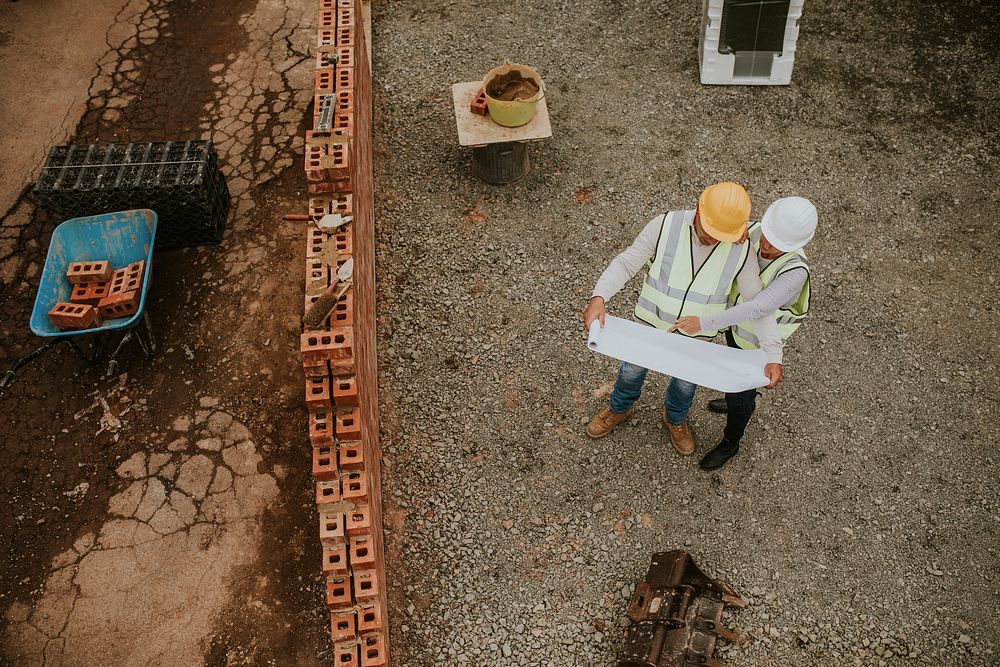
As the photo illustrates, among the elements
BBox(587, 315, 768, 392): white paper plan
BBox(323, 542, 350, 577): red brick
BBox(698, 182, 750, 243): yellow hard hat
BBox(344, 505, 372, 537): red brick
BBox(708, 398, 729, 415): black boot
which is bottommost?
BBox(708, 398, 729, 415): black boot

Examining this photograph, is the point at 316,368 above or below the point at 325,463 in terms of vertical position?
above

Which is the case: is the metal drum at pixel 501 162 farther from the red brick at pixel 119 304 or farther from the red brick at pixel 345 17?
the red brick at pixel 119 304

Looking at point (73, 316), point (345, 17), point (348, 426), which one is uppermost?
point (345, 17)

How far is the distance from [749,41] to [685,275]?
4.40 meters

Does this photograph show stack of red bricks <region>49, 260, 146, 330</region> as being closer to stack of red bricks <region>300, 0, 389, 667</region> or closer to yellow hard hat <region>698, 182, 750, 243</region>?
stack of red bricks <region>300, 0, 389, 667</region>

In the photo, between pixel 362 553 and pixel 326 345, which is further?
pixel 326 345

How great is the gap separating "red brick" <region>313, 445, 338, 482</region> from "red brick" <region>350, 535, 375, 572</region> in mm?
376

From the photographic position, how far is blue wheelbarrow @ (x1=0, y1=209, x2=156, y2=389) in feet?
18.7

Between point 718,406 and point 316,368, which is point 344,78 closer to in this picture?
point 316,368

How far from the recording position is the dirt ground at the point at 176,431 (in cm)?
486

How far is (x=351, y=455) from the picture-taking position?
4336mm

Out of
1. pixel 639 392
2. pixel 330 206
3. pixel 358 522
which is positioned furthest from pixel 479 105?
pixel 358 522

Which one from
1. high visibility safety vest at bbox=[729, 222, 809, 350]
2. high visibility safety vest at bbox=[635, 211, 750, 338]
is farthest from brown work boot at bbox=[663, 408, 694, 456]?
high visibility safety vest at bbox=[635, 211, 750, 338]

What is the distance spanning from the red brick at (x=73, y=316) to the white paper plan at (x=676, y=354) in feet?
12.2
